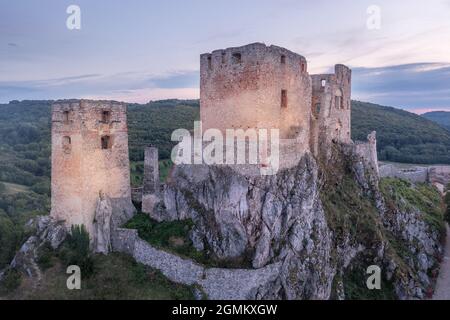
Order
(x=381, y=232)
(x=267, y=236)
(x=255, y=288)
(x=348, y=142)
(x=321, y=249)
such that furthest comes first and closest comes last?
1. (x=348, y=142)
2. (x=381, y=232)
3. (x=321, y=249)
4. (x=267, y=236)
5. (x=255, y=288)

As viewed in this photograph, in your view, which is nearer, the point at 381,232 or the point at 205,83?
the point at 205,83

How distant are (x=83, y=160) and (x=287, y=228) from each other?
37.8 ft

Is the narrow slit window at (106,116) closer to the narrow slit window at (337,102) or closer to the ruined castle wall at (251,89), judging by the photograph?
the ruined castle wall at (251,89)

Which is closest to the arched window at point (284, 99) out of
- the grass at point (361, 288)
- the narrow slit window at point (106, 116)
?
the narrow slit window at point (106, 116)

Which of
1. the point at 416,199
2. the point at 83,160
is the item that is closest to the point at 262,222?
the point at 83,160

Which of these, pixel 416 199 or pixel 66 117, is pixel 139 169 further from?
pixel 416 199

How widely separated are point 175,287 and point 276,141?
9.07m

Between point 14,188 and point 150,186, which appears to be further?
point 14,188

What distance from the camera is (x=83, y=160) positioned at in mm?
21734

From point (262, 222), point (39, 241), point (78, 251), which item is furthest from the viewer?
point (39, 241)

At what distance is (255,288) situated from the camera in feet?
63.0

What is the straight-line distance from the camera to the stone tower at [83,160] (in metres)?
21.8
